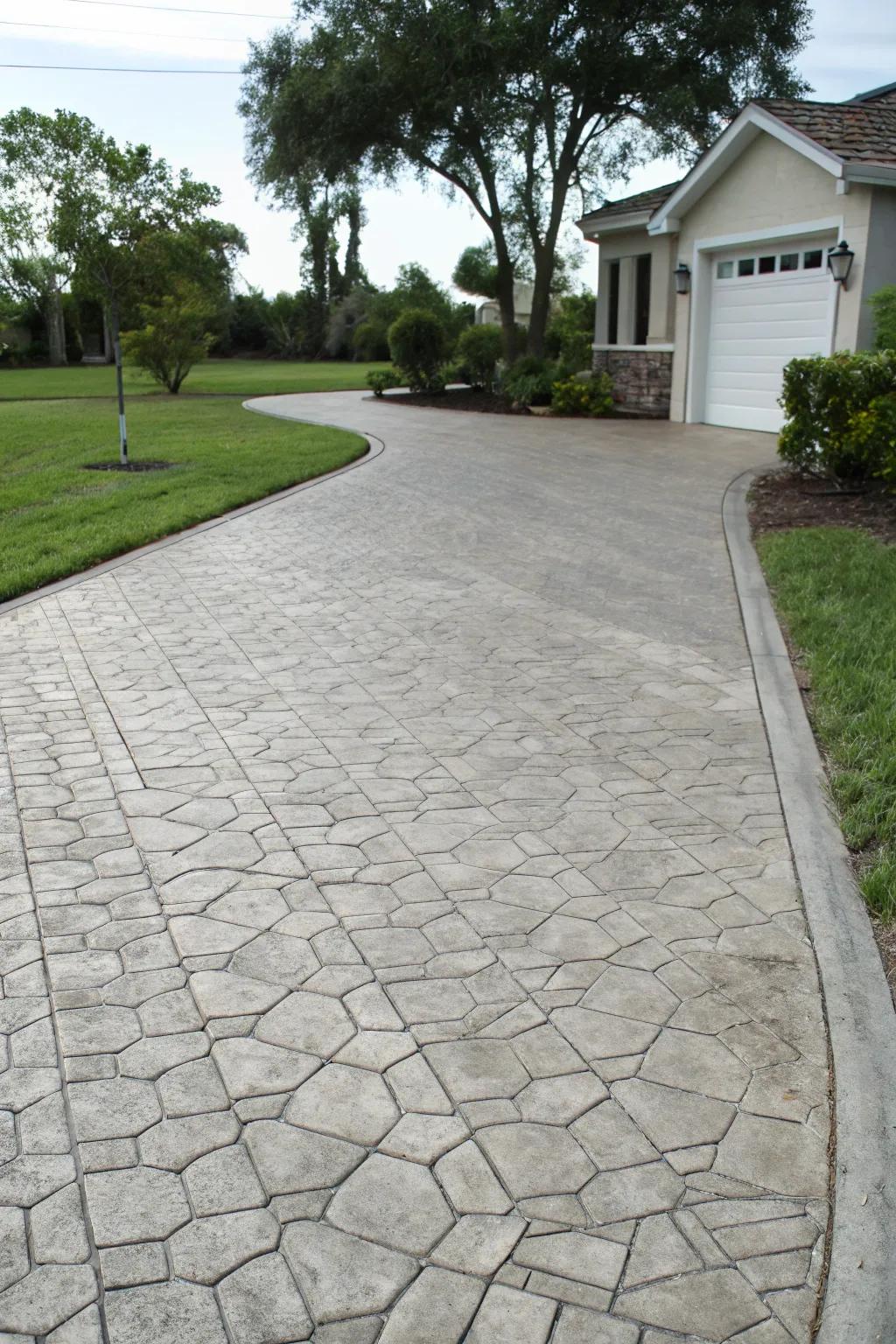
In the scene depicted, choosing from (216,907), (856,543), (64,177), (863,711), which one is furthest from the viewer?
(64,177)

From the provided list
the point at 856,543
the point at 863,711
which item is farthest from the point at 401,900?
the point at 856,543

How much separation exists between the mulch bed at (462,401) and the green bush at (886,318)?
1026 cm

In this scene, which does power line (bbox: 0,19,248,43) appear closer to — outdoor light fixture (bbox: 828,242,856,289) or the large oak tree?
the large oak tree

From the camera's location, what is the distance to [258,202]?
981 inches

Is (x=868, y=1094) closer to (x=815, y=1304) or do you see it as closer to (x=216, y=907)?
(x=815, y=1304)

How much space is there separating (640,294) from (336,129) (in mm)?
6790

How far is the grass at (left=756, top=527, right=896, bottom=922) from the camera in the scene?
13.9 feet

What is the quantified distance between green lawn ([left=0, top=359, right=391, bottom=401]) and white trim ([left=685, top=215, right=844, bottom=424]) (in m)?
13.3

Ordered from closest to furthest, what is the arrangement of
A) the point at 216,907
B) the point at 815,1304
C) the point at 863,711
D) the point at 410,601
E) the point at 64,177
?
1. the point at 815,1304
2. the point at 216,907
3. the point at 863,711
4. the point at 410,601
5. the point at 64,177

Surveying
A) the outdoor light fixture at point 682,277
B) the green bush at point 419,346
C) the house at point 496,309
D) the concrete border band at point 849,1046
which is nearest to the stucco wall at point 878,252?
the outdoor light fixture at point 682,277

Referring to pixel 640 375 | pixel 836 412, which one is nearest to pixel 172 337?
pixel 640 375

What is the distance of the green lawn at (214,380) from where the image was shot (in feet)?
96.9

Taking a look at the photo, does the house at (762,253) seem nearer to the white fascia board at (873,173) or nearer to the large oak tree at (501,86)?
the white fascia board at (873,173)

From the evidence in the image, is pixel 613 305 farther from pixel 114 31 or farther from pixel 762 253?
pixel 114 31
